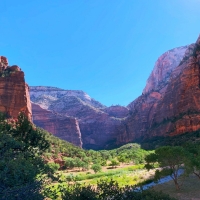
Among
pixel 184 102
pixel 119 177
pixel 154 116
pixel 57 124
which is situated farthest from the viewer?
pixel 57 124

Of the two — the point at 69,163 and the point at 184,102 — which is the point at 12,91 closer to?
the point at 69,163

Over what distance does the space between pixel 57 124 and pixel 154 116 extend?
79859mm

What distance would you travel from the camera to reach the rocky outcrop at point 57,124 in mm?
160250

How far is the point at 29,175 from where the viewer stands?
23.0ft

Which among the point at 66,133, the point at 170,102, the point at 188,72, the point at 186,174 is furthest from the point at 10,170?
the point at 66,133

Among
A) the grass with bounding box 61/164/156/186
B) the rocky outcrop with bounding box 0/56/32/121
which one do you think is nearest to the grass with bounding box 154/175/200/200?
the grass with bounding box 61/164/156/186

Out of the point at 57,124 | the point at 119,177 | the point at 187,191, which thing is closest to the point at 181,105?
the point at 119,177

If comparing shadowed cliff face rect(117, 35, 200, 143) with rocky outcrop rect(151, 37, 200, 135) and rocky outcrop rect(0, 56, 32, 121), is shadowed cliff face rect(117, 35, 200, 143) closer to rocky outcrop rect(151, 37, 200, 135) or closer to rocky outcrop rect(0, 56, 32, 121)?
rocky outcrop rect(151, 37, 200, 135)

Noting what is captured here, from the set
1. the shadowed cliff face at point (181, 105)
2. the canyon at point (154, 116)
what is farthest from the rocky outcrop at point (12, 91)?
the canyon at point (154, 116)

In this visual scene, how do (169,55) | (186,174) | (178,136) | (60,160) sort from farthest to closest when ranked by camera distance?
(169,55), (178,136), (60,160), (186,174)

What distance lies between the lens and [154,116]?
124 metres

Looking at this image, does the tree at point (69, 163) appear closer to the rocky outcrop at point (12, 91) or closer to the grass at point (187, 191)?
the rocky outcrop at point (12, 91)

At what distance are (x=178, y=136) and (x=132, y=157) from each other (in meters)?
21.9

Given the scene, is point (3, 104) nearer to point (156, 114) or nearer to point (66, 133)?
point (156, 114)
